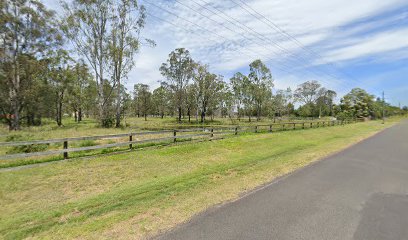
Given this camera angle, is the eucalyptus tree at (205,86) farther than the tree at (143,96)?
No

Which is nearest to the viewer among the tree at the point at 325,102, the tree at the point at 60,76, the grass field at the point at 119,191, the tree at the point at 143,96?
the grass field at the point at 119,191

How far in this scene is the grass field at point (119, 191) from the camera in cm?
427

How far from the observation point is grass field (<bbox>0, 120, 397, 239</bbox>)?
4266 millimetres

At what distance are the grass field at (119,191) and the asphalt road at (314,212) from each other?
23.1 inches

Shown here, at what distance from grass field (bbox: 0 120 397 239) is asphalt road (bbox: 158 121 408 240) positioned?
586 mm

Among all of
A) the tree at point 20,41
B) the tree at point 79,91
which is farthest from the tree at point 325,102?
the tree at point 20,41

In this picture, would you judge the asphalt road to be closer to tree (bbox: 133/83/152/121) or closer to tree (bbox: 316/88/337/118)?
tree (bbox: 133/83/152/121)

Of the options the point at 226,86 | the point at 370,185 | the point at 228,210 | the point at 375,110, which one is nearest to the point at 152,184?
the point at 228,210

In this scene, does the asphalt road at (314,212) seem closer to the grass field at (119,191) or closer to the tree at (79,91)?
the grass field at (119,191)

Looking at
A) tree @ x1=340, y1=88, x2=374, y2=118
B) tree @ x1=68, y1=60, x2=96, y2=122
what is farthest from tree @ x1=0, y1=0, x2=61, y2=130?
tree @ x1=340, y1=88, x2=374, y2=118

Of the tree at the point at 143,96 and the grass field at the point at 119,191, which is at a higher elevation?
the tree at the point at 143,96

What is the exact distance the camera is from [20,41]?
25453mm

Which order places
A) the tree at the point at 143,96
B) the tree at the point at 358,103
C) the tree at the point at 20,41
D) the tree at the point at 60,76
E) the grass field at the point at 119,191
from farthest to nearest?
the tree at the point at 358,103, the tree at the point at 143,96, the tree at the point at 60,76, the tree at the point at 20,41, the grass field at the point at 119,191

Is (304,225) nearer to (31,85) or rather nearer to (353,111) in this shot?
(31,85)
